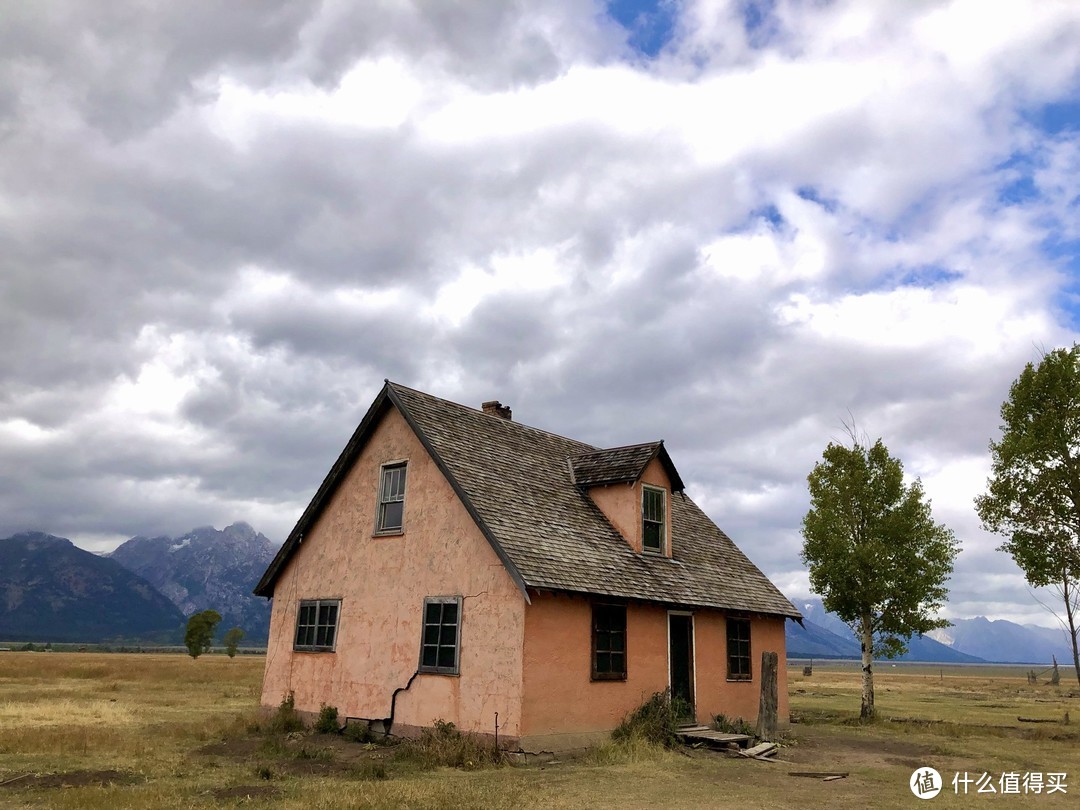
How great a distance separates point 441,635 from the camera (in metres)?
17.5

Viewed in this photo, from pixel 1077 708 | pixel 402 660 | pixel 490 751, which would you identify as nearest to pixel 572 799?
pixel 490 751

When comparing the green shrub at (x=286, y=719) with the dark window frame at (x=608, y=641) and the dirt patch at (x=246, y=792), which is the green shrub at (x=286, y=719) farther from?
the dark window frame at (x=608, y=641)

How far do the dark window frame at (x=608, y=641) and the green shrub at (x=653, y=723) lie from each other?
0.93 meters

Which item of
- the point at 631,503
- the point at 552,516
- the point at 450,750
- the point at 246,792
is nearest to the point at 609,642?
the point at 552,516

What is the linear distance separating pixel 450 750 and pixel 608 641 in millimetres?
4359

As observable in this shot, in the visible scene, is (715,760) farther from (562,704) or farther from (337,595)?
(337,595)

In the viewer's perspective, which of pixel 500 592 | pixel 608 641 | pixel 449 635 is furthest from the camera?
pixel 608 641

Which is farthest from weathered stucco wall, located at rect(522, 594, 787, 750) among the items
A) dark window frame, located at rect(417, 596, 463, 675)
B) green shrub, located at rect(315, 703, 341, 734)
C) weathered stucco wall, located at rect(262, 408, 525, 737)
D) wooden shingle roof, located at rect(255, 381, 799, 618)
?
green shrub, located at rect(315, 703, 341, 734)

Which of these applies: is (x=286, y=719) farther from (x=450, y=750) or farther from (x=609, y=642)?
(x=609, y=642)

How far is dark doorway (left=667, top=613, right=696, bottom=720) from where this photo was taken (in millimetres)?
19625

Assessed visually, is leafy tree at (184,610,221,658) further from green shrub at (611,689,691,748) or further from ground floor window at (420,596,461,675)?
green shrub at (611,689,691,748)

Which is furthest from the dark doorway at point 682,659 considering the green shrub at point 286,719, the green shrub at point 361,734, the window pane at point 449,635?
the green shrub at point 286,719

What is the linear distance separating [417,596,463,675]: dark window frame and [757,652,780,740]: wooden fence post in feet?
26.5

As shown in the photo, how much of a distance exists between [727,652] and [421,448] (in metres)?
10.1
